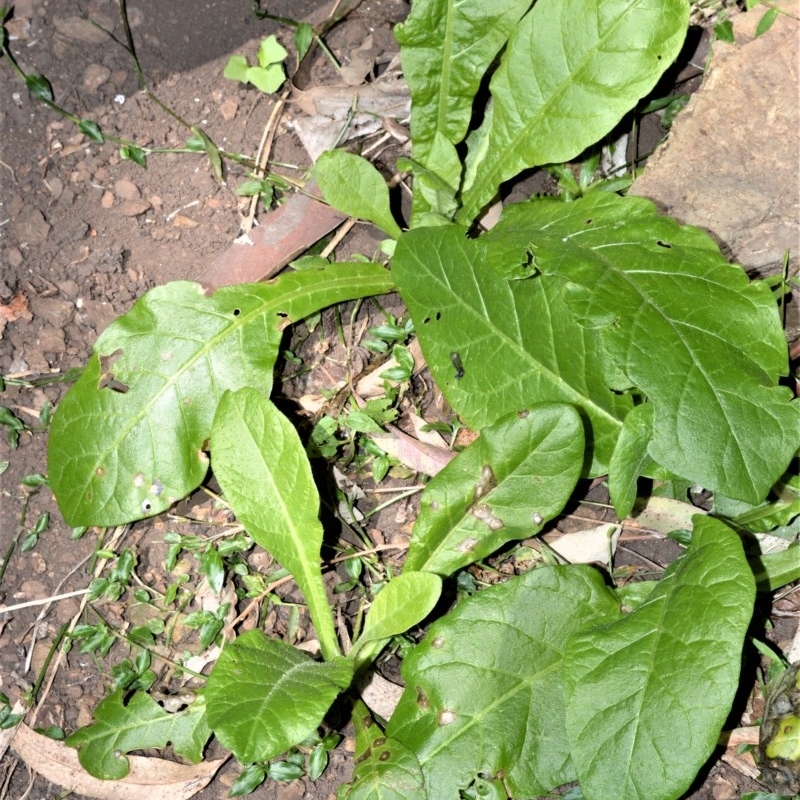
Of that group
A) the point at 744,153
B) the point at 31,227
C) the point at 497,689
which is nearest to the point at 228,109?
the point at 31,227

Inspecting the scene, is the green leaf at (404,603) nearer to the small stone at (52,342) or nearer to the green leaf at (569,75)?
the green leaf at (569,75)

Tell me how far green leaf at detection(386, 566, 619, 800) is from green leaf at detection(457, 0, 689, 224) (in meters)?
1.09

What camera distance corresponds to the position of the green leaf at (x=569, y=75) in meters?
2.04

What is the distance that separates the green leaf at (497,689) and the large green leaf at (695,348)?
1.56 ft

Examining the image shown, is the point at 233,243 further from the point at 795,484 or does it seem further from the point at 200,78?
the point at 795,484

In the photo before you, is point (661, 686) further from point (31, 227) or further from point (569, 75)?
point (31, 227)

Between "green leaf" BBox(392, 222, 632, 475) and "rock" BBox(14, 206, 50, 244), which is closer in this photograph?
"green leaf" BBox(392, 222, 632, 475)

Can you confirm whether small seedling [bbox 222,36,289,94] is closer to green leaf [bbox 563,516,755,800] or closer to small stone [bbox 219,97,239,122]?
small stone [bbox 219,97,239,122]

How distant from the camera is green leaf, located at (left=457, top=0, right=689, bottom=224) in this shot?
80.1 inches

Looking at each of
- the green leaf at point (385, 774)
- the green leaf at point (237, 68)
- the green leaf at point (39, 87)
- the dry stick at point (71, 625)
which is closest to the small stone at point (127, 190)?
the green leaf at point (39, 87)

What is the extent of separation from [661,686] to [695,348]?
0.69m

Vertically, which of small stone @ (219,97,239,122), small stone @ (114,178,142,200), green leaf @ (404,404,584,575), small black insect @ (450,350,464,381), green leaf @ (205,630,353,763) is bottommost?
green leaf @ (205,630,353,763)

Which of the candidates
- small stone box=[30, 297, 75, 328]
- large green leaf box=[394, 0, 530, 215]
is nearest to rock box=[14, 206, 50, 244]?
small stone box=[30, 297, 75, 328]

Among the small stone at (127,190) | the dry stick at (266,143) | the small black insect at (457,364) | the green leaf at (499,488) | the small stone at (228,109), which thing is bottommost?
the green leaf at (499,488)
